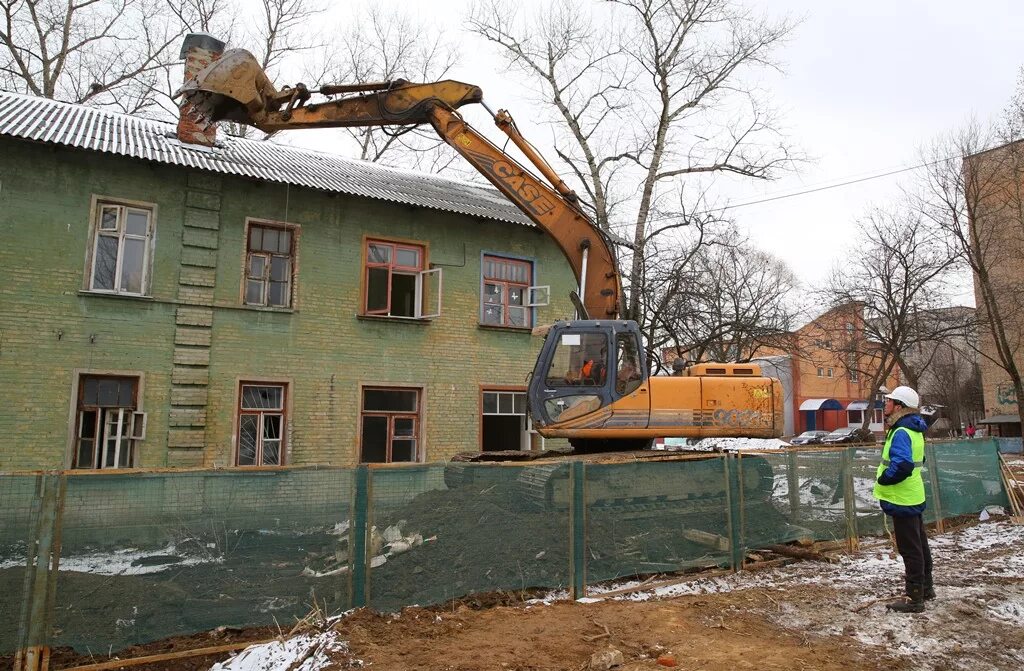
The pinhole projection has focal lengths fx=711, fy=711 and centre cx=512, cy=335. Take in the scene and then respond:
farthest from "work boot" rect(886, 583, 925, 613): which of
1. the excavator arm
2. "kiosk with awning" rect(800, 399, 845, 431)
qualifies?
"kiosk with awning" rect(800, 399, 845, 431)

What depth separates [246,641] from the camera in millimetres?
5156

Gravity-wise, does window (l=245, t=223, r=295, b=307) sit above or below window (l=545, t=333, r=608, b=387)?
above

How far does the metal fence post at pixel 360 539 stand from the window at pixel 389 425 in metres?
7.49

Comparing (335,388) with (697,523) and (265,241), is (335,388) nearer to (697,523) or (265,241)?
(265,241)

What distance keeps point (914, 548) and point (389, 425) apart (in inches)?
367

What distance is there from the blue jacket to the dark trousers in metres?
0.07

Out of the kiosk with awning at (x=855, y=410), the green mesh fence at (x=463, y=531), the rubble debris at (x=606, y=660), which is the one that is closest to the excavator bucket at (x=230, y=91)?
the green mesh fence at (x=463, y=531)

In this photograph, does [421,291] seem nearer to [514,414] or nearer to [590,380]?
[514,414]

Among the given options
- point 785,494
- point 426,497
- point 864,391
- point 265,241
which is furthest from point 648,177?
point 864,391

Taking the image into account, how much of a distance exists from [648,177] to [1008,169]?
448 inches

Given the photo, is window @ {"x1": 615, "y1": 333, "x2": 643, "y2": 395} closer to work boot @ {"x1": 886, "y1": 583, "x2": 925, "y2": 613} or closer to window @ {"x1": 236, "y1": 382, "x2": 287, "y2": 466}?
work boot @ {"x1": 886, "y1": 583, "x2": 925, "y2": 613}

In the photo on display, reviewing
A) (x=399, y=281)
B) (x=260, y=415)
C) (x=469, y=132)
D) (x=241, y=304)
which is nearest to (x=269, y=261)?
(x=241, y=304)

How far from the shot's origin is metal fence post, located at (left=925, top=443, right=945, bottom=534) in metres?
9.76

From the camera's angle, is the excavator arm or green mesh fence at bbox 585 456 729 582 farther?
the excavator arm
